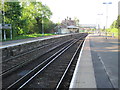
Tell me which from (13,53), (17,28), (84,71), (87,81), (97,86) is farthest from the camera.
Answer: (17,28)

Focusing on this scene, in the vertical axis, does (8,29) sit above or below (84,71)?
above

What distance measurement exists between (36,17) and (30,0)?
6.38 metres

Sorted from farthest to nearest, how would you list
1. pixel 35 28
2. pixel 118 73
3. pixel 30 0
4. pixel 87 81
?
pixel 35 28 → pixel 30 0 → pixel 118 73 → pixel 87 81

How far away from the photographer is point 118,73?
7.61 m

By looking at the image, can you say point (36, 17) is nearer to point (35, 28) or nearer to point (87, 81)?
point (35, 28)

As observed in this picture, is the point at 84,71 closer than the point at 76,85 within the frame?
No

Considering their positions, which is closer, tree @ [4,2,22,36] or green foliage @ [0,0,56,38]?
tree @ [4,2,22,36]

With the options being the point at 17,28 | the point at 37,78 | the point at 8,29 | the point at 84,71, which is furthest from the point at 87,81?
the point at 17,28

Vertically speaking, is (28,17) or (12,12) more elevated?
(28,17)

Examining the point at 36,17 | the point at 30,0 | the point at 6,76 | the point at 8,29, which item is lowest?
the point at 6,76

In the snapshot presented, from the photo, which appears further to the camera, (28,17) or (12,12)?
(28,17)

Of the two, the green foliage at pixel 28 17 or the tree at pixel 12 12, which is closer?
the tree at pixel 12 12

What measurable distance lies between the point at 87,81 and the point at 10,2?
30.2 metres

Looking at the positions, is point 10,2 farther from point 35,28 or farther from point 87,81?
point 87,81
